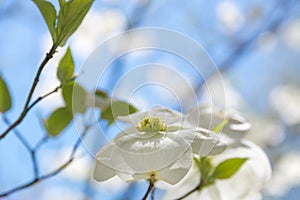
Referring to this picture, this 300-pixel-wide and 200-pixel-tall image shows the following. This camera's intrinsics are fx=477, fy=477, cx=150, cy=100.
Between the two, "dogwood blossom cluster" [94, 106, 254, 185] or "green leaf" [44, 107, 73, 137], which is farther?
"green leaf" [44, 107, 73, 137]

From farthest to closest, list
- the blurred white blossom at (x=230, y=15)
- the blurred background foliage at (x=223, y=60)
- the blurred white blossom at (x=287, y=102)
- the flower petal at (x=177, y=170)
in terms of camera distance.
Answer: the blurred white blossom at (x=230, y=15), the blurred white blossom at (x=287, y=102), the blurred background foliage at (x=223, y=60), the flower petal at (x=177, y=170)

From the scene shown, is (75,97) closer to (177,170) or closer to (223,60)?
(177,170)

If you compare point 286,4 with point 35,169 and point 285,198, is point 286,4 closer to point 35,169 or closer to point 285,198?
point 285,198

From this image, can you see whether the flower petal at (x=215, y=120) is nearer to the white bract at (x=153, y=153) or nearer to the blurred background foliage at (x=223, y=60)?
the white bract at (x=153, y=153)

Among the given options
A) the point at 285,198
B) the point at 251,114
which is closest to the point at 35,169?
the point at 285,198

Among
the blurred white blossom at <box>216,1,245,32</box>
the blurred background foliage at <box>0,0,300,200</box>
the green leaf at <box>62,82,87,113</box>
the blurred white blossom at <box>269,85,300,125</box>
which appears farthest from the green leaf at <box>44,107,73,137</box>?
the blurred white blossom at <box>216,1,245,32</box>

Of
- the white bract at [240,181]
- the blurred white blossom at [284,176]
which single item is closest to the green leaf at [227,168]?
the white bract at [240,181]

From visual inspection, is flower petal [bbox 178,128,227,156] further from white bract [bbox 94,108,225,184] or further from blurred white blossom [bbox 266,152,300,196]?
blurred white blossom [bbox 266,152,300,196]
